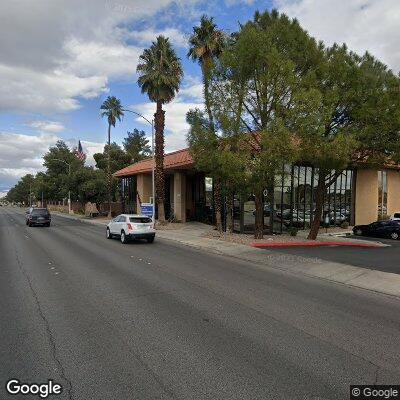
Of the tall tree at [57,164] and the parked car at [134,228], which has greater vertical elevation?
the tall tree at [57,164]

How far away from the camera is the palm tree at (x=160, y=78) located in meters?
31.4

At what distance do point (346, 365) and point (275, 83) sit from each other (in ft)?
51.6

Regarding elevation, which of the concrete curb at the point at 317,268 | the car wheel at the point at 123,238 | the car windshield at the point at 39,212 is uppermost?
the car windshield at the point at 39,212

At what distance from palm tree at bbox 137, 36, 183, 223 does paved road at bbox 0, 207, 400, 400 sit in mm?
21170

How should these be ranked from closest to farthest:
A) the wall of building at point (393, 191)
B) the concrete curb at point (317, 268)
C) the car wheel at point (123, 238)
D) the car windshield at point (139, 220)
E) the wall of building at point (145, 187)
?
the concrete curb at point (317, 268), the car wheel at point (123, 238), the car windshield at point (139, 220), the wall of building at point (393, 191), the wall of building at point (145, 187)

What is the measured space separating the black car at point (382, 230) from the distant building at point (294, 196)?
3.86 m

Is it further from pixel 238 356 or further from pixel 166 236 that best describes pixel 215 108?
pixel 238 356

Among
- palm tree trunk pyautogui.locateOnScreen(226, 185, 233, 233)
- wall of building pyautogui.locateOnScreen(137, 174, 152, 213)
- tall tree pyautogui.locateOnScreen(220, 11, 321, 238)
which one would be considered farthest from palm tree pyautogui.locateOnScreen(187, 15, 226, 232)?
wall of building pyautogui.locateOnScreen(137, 174, 152, 213)

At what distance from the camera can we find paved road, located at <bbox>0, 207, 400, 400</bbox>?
4.81 m

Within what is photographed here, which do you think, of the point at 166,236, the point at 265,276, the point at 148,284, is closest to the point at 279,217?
the point at 166,236

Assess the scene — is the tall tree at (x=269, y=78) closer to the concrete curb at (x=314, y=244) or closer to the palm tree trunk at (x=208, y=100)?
the palm tree trunk at (x=208, y=100)

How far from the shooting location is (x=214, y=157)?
62.7ft

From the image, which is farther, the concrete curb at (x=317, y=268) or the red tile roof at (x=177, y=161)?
the red tile roof at (x=177, y=161)

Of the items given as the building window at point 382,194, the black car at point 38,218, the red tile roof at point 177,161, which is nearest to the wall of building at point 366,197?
the building window at point 382,194
